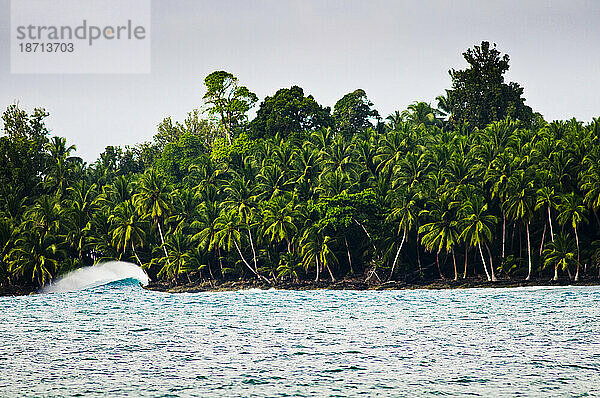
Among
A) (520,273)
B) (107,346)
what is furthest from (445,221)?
(107,346)

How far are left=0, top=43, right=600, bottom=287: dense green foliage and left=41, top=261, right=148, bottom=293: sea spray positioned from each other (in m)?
0.78

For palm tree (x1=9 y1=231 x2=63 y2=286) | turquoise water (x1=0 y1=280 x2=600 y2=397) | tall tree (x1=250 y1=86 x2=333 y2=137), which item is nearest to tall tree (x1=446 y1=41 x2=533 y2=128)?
tall tree (x1=250 y1=86 x2=333 y2=137)

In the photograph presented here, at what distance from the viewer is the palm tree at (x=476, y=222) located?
178ft

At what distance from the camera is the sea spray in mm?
62531

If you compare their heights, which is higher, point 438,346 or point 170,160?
point 170,160

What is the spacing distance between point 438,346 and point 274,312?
15939 millimetres

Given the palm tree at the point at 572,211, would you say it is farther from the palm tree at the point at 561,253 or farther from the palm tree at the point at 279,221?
the palm tree at the point at 279,221

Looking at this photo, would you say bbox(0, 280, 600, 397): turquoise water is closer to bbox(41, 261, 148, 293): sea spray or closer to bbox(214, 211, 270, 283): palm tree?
bbox(214, 211, 270, 283): palm tree

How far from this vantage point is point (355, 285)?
58.8 metres

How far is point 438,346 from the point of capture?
32.1m

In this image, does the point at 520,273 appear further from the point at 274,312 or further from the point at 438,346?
the point at 438,346

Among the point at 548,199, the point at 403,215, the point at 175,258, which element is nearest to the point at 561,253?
the point at 548,199

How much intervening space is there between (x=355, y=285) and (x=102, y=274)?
21892 millimetres

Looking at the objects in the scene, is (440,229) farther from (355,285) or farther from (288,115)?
(288,115)
